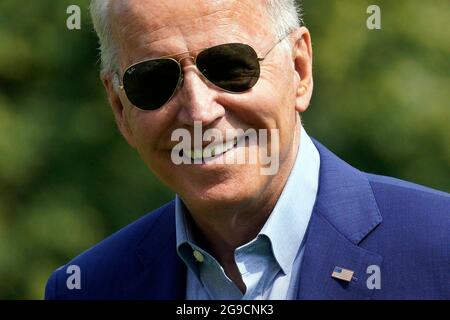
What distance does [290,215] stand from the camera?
3.21 metres

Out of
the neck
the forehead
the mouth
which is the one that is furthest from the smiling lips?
the forehead

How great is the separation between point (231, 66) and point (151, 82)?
24cm

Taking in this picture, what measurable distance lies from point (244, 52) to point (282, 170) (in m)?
0.38

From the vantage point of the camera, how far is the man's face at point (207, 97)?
10.1 ft

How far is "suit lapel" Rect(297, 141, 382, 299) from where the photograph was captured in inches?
120

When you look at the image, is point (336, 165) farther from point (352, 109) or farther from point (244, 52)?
point (352, 109)

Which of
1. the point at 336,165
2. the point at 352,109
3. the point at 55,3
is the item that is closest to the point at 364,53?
the point at 352,109

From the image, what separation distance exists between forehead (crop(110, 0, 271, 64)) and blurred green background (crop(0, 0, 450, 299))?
3004mm

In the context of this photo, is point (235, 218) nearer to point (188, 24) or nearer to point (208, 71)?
point (208, 71)

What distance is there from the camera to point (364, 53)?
6.39 m

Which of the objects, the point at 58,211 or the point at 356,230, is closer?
the point at 356,230

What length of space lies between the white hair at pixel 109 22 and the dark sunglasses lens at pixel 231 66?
15 cm

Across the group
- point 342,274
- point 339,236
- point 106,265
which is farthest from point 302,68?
point 106,265

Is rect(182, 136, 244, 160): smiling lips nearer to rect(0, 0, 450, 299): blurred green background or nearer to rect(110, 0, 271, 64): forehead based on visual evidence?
rect(110, 0, 271, 64): forehead
